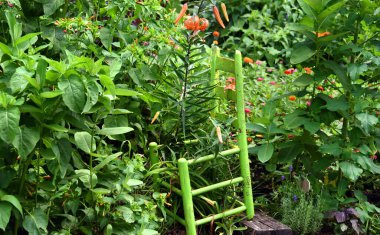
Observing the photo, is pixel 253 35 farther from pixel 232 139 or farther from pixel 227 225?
pixel 227 225

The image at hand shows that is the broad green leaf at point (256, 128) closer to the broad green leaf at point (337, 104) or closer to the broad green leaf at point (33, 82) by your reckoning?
the broad green leaf at point (337, 104)

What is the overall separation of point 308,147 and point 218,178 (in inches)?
26.9

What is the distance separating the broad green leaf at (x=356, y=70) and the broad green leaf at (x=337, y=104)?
18cm

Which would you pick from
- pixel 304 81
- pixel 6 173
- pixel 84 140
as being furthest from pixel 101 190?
pixel 304 81

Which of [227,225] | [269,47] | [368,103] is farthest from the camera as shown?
[269,47]

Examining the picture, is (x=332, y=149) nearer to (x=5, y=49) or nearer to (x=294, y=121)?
(x=294, y=121)

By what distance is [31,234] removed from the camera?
133 inches

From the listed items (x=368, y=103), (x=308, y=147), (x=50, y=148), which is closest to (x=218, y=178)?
(x=308, y=147)

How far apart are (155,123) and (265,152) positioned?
74 centimetres

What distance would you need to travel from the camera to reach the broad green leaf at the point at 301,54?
444 cm

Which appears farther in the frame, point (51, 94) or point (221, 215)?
point (221, 215)

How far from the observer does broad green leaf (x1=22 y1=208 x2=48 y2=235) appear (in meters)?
3.39

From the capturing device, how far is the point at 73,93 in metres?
3.21

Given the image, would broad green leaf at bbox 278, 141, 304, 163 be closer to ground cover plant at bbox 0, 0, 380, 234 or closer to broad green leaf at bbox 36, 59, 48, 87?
ground cover plant at bbox 0, 0, 380, 234
